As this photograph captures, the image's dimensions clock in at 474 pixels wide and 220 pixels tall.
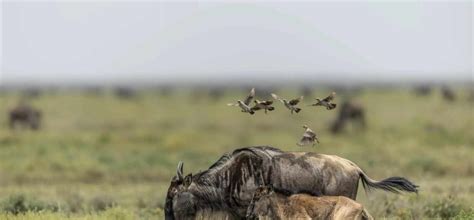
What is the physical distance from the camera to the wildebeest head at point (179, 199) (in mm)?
10641

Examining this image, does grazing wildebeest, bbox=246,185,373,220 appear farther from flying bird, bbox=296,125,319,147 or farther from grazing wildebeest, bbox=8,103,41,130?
grazing wildebeest, bbox=8,103,41,130

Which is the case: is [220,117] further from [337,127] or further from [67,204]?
[67,204]

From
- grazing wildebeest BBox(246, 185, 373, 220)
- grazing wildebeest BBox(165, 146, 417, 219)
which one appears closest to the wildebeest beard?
grazing wildebeest BBox(165, 146, 417, 219)

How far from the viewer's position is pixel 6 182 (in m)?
23.1

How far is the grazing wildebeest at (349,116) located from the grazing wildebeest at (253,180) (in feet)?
87.7

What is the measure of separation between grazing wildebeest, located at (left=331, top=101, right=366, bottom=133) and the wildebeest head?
27171 mm

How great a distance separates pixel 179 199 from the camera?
34.9 ft

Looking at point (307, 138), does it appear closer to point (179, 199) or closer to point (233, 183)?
point (233, 183)

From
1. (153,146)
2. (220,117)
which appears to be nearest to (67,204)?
(153,146)

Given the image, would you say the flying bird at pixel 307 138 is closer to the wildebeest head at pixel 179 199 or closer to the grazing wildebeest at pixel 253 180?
the grazing wildebeest at pixel 253 180

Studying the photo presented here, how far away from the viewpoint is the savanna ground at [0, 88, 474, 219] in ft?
49.0

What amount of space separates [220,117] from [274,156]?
1451 inches

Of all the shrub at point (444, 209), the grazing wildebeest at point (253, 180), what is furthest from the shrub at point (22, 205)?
the shrub at point (444, 209)

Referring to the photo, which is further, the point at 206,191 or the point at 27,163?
the point at 27,163
